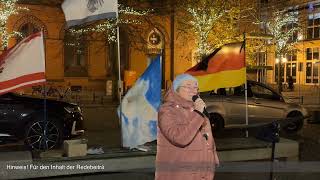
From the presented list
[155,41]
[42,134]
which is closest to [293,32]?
[155,41]

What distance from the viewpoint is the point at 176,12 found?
35.9 meters

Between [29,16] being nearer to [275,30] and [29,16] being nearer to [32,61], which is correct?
[275,30]

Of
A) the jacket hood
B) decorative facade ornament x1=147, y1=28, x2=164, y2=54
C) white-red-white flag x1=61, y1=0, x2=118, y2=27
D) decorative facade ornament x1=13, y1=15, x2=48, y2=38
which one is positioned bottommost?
the jacket hood

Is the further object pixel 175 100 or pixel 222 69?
pixel 222 69

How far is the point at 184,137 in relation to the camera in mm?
4129

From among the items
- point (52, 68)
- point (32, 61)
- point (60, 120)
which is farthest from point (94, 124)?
point (52, 68)

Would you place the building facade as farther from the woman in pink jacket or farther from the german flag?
the woman in pink jacket

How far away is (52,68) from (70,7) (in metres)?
27.5

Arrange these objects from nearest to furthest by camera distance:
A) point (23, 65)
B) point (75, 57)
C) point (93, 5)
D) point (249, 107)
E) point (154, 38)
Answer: point (23, 65), point (93, 5), point (249, 107), point (75, 57), point (154, 38)

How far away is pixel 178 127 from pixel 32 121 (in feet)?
23.5

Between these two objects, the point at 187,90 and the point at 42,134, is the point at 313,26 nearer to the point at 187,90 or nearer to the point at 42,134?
the point at 42,134

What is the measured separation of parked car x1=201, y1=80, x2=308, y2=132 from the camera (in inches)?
585

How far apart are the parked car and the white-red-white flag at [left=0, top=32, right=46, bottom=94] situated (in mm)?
7759

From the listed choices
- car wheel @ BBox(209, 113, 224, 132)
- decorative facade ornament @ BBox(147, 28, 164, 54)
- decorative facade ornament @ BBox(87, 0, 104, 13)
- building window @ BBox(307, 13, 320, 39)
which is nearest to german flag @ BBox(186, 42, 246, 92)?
decorative facade ornament @ BBox(87, 0, 104, 13)
